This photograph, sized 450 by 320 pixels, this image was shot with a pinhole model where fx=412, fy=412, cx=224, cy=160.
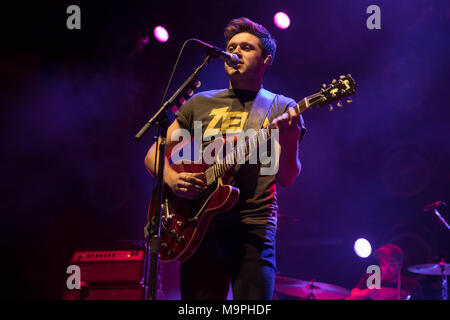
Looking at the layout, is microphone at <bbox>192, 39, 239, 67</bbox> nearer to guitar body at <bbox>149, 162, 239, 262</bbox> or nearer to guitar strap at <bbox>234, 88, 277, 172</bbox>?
guitar strap at <bbox>234, 88, 277, 172</bbox>

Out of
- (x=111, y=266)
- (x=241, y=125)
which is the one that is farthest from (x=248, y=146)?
(x=111, y=266)

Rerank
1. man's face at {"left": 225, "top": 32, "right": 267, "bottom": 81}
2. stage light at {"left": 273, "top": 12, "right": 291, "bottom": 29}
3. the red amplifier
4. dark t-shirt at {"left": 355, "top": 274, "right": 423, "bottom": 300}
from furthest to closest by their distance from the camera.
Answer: dark t-shirt at {"left": 355, "top": 274, "right": 423, "bottom": 300} < stage light at {"left": 273, "top": 12, "right": 291, "bottom": 29} < the red amplifier < man's face at {"left": 225, "top": 32, "right": 267, "bottom": 81}

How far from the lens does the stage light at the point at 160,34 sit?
569 cm

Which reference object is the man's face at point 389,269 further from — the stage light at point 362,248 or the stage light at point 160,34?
the stage light at point 160,34

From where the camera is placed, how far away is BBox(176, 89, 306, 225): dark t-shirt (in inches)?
95.6

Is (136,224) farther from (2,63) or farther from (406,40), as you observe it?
(406,40)

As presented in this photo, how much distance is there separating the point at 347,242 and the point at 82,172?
3857 millimetres

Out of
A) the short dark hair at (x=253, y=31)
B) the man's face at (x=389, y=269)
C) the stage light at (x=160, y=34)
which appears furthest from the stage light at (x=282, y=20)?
the man's face at (x=389, y=269)

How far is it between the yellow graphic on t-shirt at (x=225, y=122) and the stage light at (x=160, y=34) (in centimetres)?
326

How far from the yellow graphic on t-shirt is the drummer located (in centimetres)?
311

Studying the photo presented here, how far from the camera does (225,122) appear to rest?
2.79 m

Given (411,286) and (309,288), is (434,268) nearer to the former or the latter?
(411,286)

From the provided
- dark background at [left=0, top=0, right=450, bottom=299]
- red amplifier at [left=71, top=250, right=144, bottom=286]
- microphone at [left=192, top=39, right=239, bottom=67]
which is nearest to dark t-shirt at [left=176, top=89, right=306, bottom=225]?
microphone at [left=192, top=39, right=239, bottom=67]

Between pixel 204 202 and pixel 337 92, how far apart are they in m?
1.10
